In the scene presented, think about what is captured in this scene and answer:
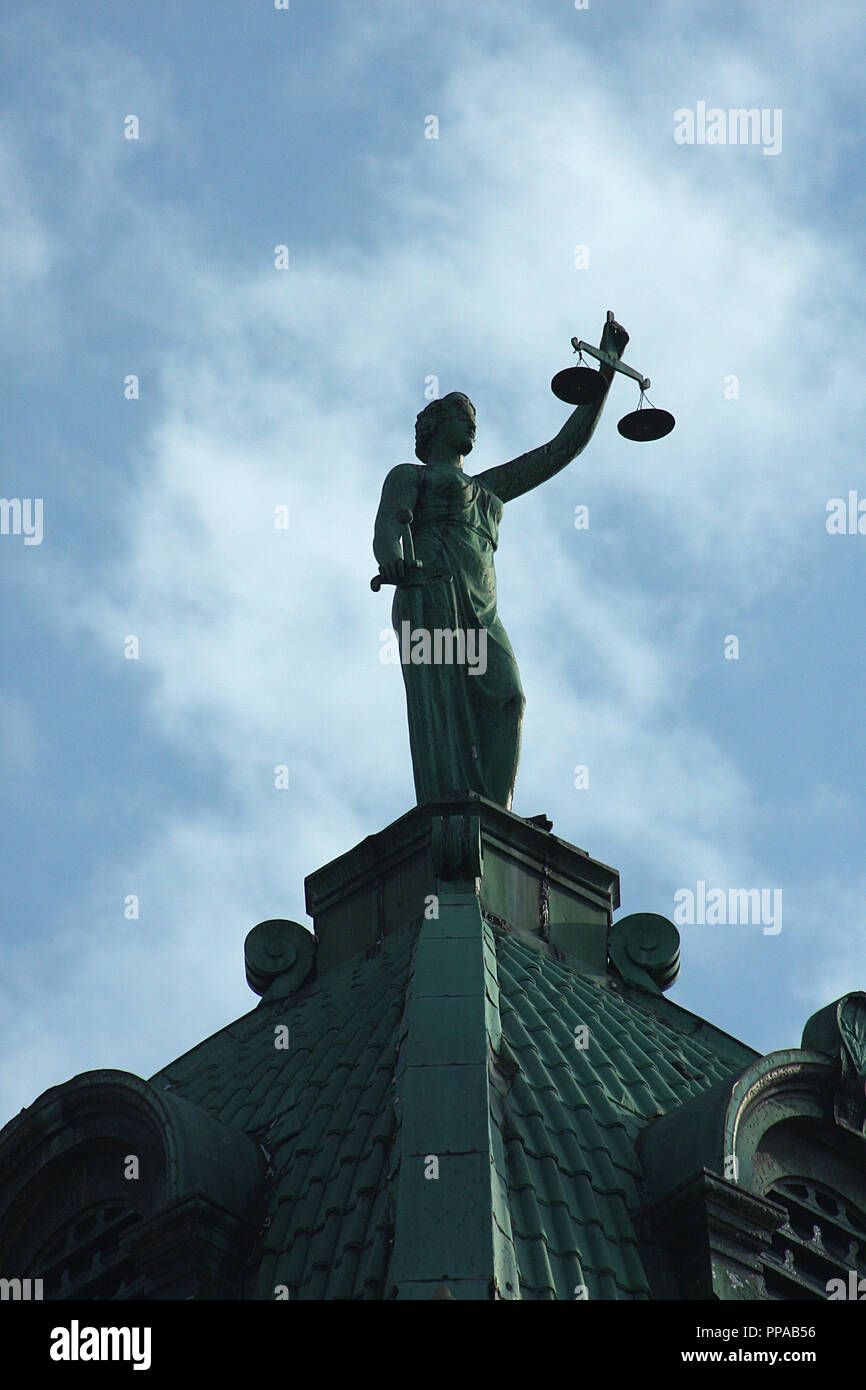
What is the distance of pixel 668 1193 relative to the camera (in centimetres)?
1986

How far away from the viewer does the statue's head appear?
2664cm

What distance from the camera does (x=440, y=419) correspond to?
26.6m

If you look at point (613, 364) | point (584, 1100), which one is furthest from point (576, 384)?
point (584, 1100)

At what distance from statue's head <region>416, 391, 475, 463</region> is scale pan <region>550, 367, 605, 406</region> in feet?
3.58

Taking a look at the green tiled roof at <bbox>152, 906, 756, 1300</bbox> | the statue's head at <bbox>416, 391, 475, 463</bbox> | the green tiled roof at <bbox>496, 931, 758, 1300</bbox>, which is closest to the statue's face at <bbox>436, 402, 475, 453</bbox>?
the statue's head at <bbox>416, 391, 475, 463</bbox>

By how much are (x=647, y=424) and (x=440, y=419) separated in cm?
→ 219

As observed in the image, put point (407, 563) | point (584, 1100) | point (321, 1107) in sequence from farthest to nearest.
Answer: point (407, 563) → point (321, 1107) → point (584, 1100)

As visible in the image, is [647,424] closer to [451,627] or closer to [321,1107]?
[451,627]

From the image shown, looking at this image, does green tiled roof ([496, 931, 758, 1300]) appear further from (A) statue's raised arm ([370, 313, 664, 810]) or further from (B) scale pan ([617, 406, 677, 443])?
(B) scale pan ([617, 406, 677, 443])

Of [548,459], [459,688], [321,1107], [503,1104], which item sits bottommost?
[503,1104]

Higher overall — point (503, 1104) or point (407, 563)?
point (407, 563)
